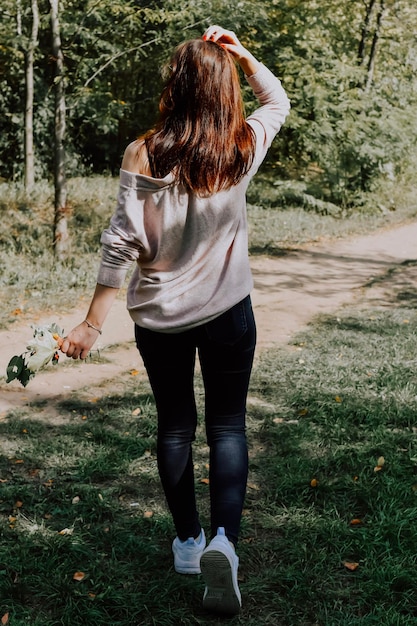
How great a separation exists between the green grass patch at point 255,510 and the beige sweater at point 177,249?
3.65 feet

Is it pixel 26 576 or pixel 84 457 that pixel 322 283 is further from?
pixel 26 576

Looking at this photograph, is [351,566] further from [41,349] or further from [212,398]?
[41,349]

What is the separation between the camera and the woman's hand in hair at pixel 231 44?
2344 mm

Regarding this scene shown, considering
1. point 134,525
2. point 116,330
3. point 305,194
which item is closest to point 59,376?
point 116,330

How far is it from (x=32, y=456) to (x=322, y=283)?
5.43 meters

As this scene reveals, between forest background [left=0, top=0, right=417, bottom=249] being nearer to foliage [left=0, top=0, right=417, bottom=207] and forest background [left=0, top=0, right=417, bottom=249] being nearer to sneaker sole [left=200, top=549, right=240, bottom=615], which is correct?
foliage [left=0, top=0, right=417, bottom=207]

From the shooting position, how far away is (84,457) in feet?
12.7

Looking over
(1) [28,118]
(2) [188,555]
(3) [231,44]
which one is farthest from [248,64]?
(1) [28,118]

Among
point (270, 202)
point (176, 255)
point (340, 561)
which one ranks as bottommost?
point (270, 202)

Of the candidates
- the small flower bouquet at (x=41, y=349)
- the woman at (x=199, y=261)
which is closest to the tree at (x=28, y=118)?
the small flower bouquet at (x=41, y=349)

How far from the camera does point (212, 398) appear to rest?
2508 millimetres

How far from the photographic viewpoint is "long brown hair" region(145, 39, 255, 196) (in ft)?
7.20

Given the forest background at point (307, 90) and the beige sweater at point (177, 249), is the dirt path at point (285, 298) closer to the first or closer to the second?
the forest background at point (307, 90)

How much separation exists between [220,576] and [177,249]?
112 centimetres
